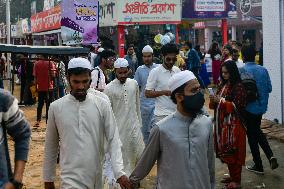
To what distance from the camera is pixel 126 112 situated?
703 centimetres

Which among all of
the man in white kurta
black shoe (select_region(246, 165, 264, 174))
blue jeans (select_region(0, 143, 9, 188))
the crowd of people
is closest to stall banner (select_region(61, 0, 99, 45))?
the man in white kurta

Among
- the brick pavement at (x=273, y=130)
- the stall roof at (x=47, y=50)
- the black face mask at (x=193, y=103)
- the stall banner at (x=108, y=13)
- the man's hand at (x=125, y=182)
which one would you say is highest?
the stall banner at (x=108, y=13)

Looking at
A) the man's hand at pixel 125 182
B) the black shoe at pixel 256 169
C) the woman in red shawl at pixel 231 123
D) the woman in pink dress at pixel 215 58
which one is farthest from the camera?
the woman in pink dress at pixel 215 58

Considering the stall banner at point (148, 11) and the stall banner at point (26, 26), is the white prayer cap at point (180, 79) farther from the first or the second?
the stall banner at point (26, 26)

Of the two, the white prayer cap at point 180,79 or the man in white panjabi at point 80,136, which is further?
the man in white panjabi at point 80,136

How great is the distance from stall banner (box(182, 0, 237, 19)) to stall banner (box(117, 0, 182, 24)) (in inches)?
104

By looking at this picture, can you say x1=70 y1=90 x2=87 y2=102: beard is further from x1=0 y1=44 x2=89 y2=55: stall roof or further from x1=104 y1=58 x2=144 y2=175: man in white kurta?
x1=0 y1=44 x2=89 y2=55: stall roof

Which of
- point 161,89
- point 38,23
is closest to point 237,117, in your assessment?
point 161,89

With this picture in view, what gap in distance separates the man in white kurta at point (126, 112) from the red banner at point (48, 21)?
571 inches

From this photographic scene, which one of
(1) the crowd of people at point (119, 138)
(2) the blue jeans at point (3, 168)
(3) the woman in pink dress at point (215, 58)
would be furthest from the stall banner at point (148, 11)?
(2) the blue jeans at point (3, 168)

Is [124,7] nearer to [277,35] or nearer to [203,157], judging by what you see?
[277,35]

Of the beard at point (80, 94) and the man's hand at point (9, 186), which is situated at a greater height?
the beard at point (80, 94)

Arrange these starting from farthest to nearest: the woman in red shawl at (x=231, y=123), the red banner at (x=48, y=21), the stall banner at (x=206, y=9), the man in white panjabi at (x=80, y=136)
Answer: the red banner at (x=48, y=21)
the stall banner at (x=206, y=9)
the woman in red shawl at (x=231, y=123)
the man in white panjabi at (x=80, y=136)

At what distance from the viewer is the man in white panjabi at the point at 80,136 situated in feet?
14.6
